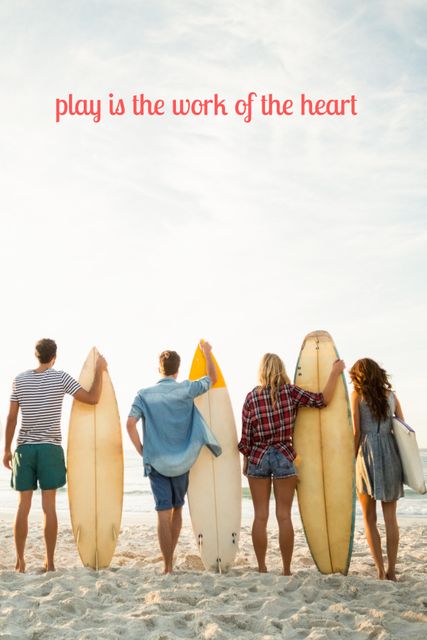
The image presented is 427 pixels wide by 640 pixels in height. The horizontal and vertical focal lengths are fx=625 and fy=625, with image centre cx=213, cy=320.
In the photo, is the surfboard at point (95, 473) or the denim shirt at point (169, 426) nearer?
the denim shirt at point (169, 426)

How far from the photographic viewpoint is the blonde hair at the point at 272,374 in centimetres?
433

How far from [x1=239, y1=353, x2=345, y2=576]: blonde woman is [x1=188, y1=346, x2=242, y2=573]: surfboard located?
0.48 meters

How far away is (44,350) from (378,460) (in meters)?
2.45

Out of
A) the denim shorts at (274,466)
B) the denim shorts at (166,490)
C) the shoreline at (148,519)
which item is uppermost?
the denim shorts at (274,466)

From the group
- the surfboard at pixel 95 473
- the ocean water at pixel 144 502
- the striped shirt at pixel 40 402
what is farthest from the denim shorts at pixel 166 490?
the ocean water at pixel 144 502

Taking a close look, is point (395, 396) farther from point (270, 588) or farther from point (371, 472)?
point (270, 588)

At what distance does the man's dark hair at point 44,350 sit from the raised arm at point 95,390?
1.08ft

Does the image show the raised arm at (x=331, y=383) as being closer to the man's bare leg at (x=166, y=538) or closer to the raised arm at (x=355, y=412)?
the raised arm at (x=355, y=412)

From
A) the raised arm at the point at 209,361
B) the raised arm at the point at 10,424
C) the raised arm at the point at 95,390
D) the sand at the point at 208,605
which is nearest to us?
the sand at the point at 208,605

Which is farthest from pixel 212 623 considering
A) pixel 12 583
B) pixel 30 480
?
pixel 30 480

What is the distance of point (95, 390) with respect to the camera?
475 cm

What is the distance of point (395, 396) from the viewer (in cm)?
436

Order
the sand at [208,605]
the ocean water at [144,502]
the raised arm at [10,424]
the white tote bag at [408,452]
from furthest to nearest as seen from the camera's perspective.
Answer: the ocean water at [144,502] → the raised arm at [10,424] → the white tote bag at [408,452] → the sand at [208,605]

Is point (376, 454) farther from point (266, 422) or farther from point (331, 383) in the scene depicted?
point (266, 422)
